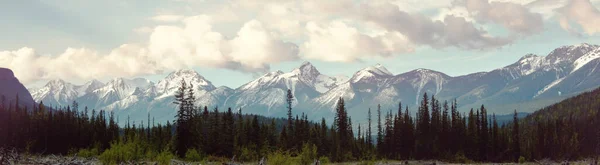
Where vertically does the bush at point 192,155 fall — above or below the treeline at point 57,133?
below

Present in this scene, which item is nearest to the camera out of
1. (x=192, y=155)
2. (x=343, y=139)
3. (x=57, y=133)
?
(x=192, y=155)

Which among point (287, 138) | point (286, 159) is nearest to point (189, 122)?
point (287, 138)

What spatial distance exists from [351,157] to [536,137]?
152 ft

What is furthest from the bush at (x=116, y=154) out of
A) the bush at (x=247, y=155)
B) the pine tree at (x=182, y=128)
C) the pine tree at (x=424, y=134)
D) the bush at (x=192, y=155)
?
the pine tree at (x=424, y=134)

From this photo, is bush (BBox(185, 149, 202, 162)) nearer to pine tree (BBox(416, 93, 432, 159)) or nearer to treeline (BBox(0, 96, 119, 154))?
treeline (BBox(0, 96, 119, 154))

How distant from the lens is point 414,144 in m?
115

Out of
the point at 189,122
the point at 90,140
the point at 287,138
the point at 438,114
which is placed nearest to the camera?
the point at 189,122

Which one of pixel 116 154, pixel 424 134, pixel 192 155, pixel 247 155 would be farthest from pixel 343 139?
pixel 116 154

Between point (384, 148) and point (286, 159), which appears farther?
point (384, 148)

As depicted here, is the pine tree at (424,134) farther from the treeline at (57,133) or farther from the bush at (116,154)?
the bush at (116,154)

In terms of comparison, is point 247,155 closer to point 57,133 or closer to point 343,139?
point 57,133

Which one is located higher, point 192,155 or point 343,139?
point 192,155

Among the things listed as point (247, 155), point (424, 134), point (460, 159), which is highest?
point (424, 134)

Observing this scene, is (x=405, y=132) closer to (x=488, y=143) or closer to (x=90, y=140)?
(x=488, y=143)
